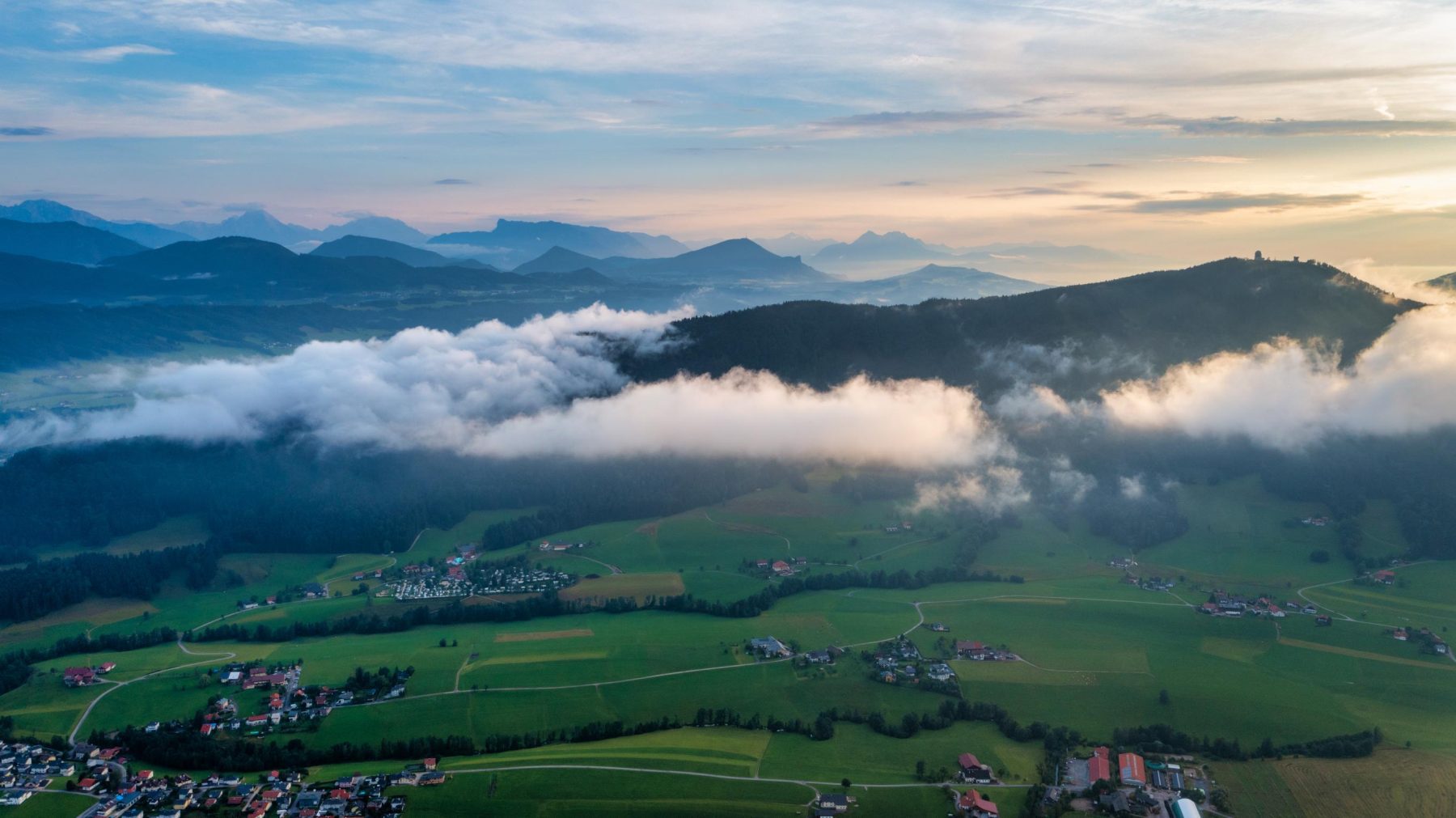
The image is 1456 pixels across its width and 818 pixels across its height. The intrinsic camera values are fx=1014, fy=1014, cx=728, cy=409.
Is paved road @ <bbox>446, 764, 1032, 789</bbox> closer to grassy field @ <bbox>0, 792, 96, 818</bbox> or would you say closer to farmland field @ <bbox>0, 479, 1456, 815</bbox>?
farmland field @ <bbox>0, 479, 1456, 815</bbox>

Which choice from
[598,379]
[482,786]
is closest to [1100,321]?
[598,379]

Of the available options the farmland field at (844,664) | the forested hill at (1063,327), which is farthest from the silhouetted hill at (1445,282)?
the farmland field at (844,664)

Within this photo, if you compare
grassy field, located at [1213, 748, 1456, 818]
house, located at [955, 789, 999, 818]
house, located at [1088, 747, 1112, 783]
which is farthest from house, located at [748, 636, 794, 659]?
grassy field, located at [1213, 748, 1456, 818]

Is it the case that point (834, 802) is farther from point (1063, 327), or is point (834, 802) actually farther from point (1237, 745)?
point (1063, 327)

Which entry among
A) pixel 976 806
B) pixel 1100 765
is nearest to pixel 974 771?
pixel 976 806

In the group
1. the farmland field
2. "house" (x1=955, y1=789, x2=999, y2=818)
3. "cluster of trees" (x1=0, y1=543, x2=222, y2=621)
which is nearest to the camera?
"house" (x1=955, y1=789, x2=999, y2=818)

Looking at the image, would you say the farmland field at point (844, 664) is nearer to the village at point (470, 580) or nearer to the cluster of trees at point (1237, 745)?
the cluster of trees at point (1237, 745)
